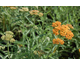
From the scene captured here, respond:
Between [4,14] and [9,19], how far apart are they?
0.30 feet

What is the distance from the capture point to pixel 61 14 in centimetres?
167

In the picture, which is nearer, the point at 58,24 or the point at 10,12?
the point at 58,24
